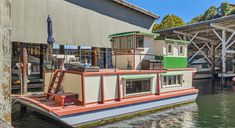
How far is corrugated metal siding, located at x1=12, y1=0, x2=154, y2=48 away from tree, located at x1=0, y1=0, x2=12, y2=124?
42.6 ft

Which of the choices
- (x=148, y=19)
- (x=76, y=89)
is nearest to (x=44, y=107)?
(x=76, y=89)

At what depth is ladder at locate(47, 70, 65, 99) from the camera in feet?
35.3

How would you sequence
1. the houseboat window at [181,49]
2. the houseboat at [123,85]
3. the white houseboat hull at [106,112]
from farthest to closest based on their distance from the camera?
the houseboat window at [181,49] → the houseboat at [123,85] → the white houseboat hull at [106,112]

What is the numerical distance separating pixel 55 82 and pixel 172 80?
23.2 ft

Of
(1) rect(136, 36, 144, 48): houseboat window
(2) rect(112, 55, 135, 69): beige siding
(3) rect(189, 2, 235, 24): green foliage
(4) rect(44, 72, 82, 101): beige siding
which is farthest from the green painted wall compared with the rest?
(3) rect(189, 2, 235, 24): green foliage

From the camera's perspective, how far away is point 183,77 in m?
14.8

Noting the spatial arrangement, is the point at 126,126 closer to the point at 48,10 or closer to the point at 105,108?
the point at 105,108

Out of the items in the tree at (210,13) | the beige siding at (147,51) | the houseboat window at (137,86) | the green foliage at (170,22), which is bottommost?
the houseboat window at (137,86)

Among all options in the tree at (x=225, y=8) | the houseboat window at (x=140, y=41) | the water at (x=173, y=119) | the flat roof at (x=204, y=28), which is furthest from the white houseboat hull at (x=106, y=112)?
the tree at (x=225, y=8)

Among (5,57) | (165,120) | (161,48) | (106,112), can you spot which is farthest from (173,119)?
(5,57)

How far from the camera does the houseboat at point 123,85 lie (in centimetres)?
959

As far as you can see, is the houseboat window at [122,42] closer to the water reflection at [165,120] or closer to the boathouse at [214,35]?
the water reflection at [165,120]

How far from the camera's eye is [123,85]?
1120cm

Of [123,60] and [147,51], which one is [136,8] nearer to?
[147,51]
